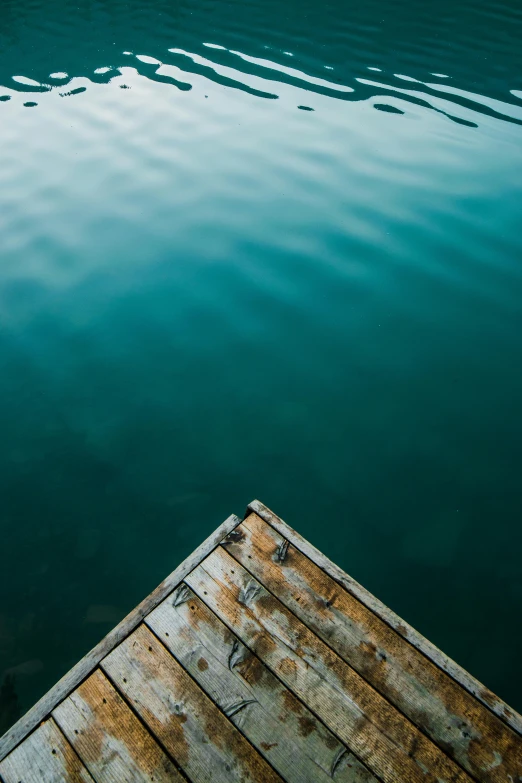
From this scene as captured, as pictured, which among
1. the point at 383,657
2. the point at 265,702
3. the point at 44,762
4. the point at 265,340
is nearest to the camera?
the point at 44,762

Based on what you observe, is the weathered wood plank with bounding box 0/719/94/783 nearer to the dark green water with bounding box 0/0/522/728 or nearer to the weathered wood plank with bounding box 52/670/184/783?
the weathered wood plank with bounding box 52/670/184/783

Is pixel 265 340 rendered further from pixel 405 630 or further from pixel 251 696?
pixel 251 696

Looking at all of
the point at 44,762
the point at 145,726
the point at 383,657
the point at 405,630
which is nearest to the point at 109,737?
the point at 145,726

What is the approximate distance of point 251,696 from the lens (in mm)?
2080

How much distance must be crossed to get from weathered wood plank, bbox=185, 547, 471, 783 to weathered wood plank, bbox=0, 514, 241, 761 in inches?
2.3

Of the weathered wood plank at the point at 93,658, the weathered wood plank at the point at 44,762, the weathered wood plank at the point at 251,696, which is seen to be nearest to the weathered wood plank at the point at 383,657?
the weathered wood plank at the point at 93,658

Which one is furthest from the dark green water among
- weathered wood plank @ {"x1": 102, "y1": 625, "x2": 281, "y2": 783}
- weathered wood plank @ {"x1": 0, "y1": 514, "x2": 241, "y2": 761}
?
weathered wood plank @ {"x1": 102, "y1": 625, "x2": 281, "y2": 783}

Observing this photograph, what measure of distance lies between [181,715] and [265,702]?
34 cm

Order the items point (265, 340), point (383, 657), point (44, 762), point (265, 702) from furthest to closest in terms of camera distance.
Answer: point (265, 340), point (383, 657), point (265, 702), point (44, 762)

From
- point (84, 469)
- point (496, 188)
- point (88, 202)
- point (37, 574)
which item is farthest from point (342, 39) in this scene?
point (37, 574)

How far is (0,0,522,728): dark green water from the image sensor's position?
10.5 ft

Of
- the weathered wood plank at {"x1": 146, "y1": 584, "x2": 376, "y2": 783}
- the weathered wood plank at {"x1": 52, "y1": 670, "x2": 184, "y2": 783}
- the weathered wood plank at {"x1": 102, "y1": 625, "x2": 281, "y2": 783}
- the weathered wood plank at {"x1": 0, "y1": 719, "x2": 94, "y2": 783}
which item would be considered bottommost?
the weathered wood plank at {"x1": 0, "y1": 719, "x2": 94, "y2": 783}

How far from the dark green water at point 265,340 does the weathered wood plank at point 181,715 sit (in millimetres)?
842

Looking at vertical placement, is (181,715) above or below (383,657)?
below
